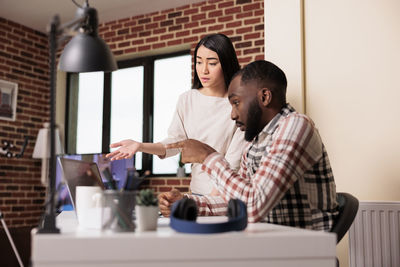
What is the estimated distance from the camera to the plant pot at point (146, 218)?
1.03 metres

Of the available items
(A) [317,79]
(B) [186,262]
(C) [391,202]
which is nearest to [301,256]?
(B) [186,262]

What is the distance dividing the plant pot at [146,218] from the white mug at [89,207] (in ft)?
0.35

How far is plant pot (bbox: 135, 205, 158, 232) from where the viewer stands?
103 centimetres

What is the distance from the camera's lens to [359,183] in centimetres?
237

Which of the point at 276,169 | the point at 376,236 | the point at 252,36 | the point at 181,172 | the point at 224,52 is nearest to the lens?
the point at 276,169

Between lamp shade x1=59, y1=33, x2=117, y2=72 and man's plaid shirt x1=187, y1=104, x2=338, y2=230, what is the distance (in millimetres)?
594

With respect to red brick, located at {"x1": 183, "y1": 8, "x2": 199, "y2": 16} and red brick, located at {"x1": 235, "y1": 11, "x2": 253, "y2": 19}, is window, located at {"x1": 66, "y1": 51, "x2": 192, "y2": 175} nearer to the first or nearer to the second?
red brick, located at {"x1": 183, "y1": 8, "x2": 199, "y2": 16}

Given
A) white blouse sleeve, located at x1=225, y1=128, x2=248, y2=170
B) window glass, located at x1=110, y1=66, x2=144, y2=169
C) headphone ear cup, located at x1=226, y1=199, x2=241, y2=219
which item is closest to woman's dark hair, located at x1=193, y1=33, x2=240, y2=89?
white blouse sleeve, located at x1=225, y1=128, x2=248, y2=170

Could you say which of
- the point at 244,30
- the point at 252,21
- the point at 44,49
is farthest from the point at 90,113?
the point at 252,21

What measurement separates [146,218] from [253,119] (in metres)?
0.72

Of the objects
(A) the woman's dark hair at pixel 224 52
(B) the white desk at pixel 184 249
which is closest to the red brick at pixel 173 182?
(A) the woman's dark hair at pixel 224 52

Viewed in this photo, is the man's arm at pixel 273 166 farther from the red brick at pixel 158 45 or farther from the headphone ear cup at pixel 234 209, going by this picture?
the red brick at pixel 158 45

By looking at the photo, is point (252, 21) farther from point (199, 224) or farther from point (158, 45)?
point (199, 224)

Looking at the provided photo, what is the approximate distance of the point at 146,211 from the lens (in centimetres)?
104
